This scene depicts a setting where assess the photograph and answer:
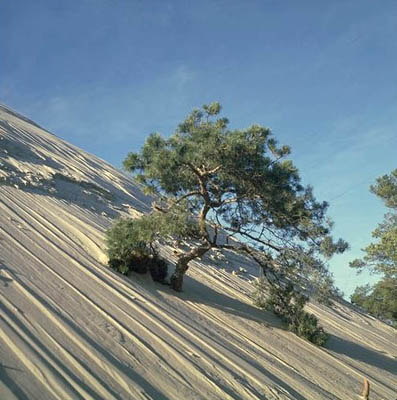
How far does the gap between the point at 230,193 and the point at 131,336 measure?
4186 mm

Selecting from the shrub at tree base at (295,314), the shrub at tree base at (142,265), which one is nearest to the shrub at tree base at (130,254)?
the shrub at tree base at (142,265)

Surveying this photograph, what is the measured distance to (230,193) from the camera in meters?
8.01

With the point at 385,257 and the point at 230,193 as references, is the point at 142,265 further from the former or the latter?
the point at 385,257

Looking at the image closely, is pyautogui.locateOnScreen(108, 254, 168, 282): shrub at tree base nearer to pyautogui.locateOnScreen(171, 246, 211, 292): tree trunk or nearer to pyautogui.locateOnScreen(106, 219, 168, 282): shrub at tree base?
pyautogui.locateOnScreen(106, 219, 168, 282): shrub at tree base

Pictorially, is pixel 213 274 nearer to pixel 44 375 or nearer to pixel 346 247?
pixel 346 247

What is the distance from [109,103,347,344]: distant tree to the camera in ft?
23.4

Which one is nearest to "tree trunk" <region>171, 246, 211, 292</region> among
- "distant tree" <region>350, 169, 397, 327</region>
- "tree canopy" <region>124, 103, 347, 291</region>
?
"tree canopy" <region>124, 103, 347, 291</region>

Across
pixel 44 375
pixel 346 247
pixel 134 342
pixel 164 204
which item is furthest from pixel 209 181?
pixel 44 375

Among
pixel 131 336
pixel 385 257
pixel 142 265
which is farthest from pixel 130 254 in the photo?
pixel 385 257

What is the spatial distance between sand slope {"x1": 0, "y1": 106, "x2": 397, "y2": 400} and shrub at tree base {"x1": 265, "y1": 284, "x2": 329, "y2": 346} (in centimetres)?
31

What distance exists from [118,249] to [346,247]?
4.19 m

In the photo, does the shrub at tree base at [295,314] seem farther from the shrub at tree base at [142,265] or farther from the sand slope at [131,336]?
the shrub at tree base at [142,265]

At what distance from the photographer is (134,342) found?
14.0 feet

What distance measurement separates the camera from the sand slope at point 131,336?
330cm
